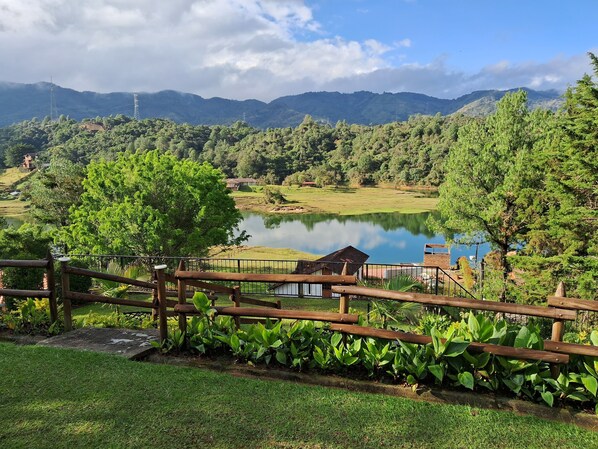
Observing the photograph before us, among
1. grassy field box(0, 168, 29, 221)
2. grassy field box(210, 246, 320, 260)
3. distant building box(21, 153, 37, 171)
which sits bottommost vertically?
grassy field box(210, 246, 320, 260)

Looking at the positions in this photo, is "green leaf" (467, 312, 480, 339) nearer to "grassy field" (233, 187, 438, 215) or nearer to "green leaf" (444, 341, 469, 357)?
"green leaf" (444, 341, 469, 357)

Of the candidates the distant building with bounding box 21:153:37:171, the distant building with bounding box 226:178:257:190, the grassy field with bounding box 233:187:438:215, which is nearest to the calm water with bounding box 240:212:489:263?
the grassy field with bounding box 233:187:438:215

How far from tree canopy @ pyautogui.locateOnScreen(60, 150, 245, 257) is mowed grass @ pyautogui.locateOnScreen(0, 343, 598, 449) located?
581 inches

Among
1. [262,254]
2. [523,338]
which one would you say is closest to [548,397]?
[523,338]

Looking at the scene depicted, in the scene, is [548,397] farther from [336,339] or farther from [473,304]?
[336,339]

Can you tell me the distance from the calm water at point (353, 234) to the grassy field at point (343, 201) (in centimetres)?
391

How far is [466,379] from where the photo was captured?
141 inches

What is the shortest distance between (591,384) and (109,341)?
495cm

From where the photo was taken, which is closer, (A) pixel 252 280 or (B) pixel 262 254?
(A) pixel 252 280

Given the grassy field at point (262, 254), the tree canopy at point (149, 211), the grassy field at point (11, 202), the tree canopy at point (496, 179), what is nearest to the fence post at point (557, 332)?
the tree canopy at point (496, 179)

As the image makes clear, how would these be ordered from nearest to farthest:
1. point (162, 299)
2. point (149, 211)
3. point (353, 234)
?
point (162, 299), point (149, 211), point (353, 234)

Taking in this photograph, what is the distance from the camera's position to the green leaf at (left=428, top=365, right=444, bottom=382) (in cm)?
363

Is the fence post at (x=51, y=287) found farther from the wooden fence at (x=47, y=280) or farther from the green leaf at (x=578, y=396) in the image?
the green leaf at (x=578, y=396)

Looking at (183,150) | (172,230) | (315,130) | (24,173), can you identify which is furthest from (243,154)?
(172,230)
